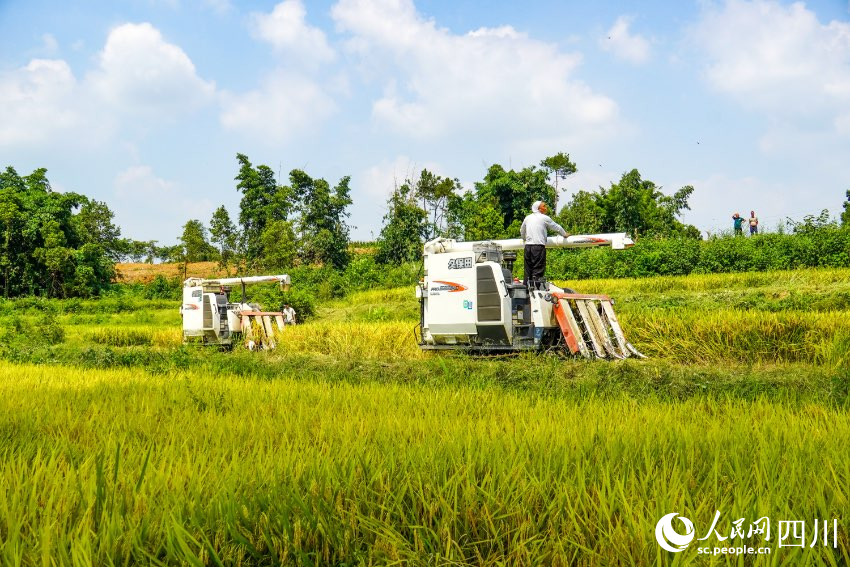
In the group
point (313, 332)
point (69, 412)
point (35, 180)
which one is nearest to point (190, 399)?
point (69, 412)

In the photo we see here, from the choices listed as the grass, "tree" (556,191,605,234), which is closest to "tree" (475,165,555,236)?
"tree" (556,191,605,234)

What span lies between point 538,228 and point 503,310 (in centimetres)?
143

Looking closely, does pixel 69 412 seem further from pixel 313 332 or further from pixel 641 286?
pixel 641 286

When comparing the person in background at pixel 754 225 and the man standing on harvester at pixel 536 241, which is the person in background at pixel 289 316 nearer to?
the man standing on harvester at pixel 536 241

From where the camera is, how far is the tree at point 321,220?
35.5 m

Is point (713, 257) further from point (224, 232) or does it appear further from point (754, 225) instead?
point (224, 232)

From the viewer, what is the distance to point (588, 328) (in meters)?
8.97

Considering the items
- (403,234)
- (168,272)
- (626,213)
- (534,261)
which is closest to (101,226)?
(168,272)

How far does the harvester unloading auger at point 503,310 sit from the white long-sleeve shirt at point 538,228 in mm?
190

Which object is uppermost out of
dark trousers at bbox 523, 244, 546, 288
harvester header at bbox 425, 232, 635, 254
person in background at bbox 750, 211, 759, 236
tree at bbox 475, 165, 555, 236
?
tree at bbox 475, 165, 555, 236

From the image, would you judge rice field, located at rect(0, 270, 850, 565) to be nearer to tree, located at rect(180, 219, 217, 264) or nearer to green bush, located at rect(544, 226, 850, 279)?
green bush, located at rect(544, 226, 850, 279)

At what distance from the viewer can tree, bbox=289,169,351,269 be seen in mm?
35469

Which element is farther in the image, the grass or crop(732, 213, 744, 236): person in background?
crop(732, 213, 744, 236): person in background

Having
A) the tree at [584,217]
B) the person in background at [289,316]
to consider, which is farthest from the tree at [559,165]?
the person in background at [289,316]
